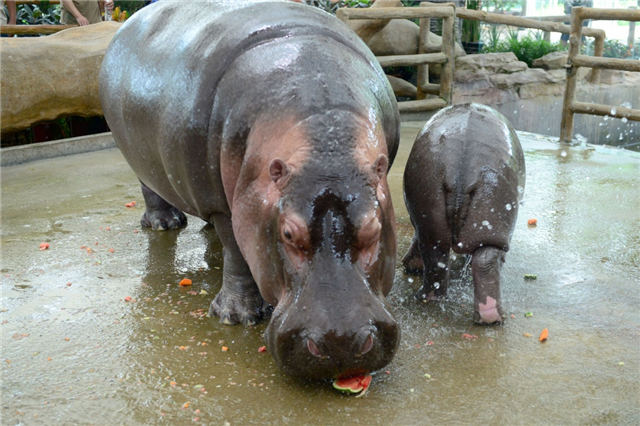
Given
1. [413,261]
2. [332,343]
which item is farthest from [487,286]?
→ [332,343]

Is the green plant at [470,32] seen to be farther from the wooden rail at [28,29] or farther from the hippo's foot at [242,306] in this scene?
the hippo's foot at [242,306]

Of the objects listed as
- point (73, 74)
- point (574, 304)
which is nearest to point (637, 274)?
point (574, 304)

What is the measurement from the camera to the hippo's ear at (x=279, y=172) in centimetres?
237

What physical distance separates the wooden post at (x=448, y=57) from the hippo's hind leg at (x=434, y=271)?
5.43 m

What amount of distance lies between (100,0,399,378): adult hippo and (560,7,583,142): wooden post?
14.6 feet

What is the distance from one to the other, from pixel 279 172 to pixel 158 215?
230 cm

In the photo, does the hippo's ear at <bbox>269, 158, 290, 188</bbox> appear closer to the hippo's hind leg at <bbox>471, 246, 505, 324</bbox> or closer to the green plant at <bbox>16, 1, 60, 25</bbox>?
the hippo's hind leg at <bbox>471, 246, 505, 324</bbox>

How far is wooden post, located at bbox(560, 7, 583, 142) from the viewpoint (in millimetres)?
6988

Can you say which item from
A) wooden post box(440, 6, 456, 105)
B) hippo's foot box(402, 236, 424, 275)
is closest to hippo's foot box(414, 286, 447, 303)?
hippo's foot box(402, 236, 424, 275)

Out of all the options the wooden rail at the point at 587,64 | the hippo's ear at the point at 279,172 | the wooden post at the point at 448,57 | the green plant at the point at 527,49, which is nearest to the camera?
the hippo's ear at the point at 279,172

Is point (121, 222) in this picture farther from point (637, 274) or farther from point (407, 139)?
point (407, 139)

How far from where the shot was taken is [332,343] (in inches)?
89.4

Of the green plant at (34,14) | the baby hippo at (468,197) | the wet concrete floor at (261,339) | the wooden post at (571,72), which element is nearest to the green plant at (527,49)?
the wooden post at (571,72)

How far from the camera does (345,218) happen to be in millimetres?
2316
